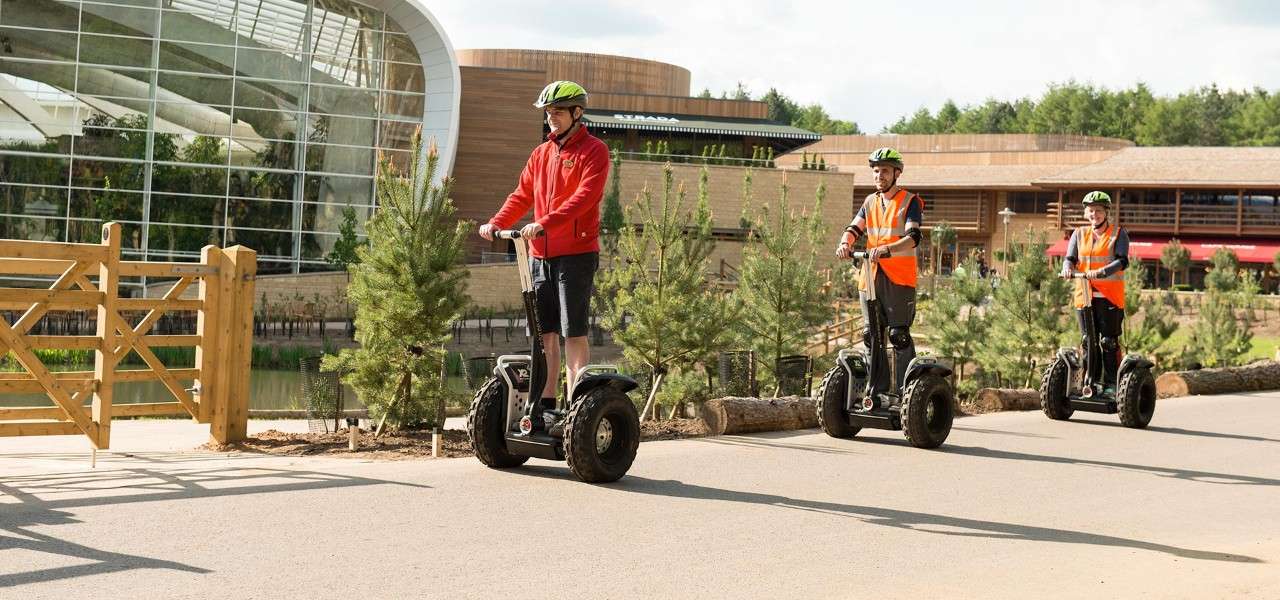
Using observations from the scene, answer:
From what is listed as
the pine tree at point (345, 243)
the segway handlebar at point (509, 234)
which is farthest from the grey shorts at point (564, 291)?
the pine tree at point (345, 243)

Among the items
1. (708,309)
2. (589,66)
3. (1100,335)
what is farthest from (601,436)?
(589,66)

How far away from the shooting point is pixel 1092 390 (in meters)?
12.0

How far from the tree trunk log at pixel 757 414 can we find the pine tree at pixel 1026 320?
1303cm

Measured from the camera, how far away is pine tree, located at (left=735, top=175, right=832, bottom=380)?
57.1 ft

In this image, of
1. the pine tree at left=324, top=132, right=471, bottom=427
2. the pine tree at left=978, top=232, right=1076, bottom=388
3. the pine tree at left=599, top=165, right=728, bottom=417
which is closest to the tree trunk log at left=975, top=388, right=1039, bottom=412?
the pine tree at left=599, top=165, right=728, bottom=417

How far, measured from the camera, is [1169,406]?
14180mm

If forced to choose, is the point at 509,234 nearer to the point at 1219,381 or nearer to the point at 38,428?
the point at 38,428

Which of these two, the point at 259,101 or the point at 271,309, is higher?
the point at 259,101

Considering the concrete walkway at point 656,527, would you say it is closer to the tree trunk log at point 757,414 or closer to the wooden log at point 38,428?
the wooden log at point 38,428

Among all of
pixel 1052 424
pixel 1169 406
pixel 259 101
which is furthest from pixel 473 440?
pixel 259 101

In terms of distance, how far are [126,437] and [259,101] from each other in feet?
95.4

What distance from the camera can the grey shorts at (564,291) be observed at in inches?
288

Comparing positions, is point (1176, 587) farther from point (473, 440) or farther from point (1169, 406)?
point (1169, 406)

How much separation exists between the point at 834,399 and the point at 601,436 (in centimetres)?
279
